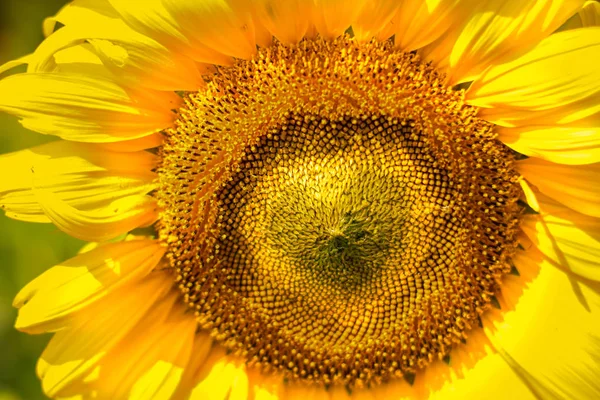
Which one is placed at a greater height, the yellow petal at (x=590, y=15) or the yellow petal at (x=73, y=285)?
the yellow petal at (x=590, y=15)

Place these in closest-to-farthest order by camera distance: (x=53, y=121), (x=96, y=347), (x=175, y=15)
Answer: (x=175, y=15), (x=53, y=121), (x=96, y=347)

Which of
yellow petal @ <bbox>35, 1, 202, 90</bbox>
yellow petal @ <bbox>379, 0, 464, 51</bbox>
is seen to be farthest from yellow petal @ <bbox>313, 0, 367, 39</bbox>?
yellow petal @ <bbox>35, 1, 202, 90</bbox>

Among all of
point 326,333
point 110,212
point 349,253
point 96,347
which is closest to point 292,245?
point 349,253

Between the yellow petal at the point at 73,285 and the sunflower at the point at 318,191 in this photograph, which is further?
the yellow petal at the point at 73,285

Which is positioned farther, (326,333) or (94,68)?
(326,333)

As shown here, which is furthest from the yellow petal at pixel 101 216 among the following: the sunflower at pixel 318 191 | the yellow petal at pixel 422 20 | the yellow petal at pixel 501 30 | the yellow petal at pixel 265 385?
the yellow petal at pixel 501 30

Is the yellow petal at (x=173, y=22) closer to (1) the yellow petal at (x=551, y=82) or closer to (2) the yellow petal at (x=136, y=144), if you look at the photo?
(2) the yellow petal at (x=136, y=144)

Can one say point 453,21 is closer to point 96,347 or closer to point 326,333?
point 326,333
